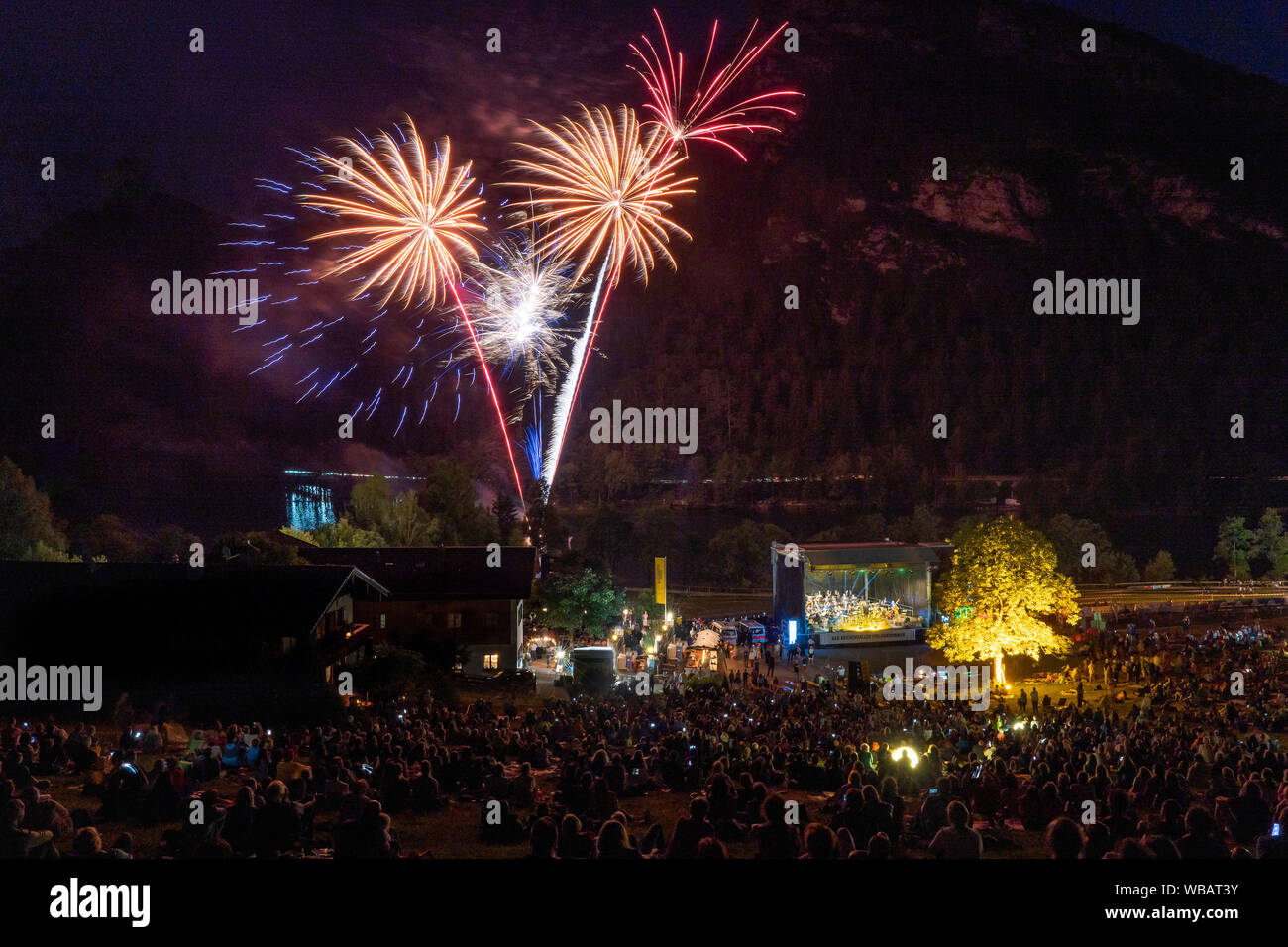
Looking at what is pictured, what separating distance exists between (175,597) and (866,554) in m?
21.2

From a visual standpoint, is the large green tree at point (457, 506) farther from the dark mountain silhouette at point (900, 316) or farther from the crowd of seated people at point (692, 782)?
the crowd of seated people at point (692, 782)

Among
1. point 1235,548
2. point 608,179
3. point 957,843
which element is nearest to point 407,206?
point 608,179

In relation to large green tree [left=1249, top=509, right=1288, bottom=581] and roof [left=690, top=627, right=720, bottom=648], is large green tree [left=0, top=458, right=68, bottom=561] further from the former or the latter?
large green tree [left=1249, top=509, right=1288, bottom=581]

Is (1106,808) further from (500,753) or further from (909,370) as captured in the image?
(909,370)

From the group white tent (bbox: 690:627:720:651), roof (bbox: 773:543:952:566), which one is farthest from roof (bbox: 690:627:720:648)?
roof (bbox: 773:543:952:566)

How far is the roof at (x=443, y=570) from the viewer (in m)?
27.3

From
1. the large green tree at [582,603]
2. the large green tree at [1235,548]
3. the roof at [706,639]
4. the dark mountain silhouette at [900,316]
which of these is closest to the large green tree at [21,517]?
the large green tree at [582,603]

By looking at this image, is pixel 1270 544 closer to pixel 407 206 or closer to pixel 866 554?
pixel 866 554

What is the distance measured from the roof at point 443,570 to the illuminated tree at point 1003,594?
12.2 metres

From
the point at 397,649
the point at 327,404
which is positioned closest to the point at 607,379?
the point at 327,404

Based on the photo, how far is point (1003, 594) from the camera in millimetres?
22531

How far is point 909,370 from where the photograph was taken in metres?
136

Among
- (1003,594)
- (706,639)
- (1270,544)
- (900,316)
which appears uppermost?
(900,316)
